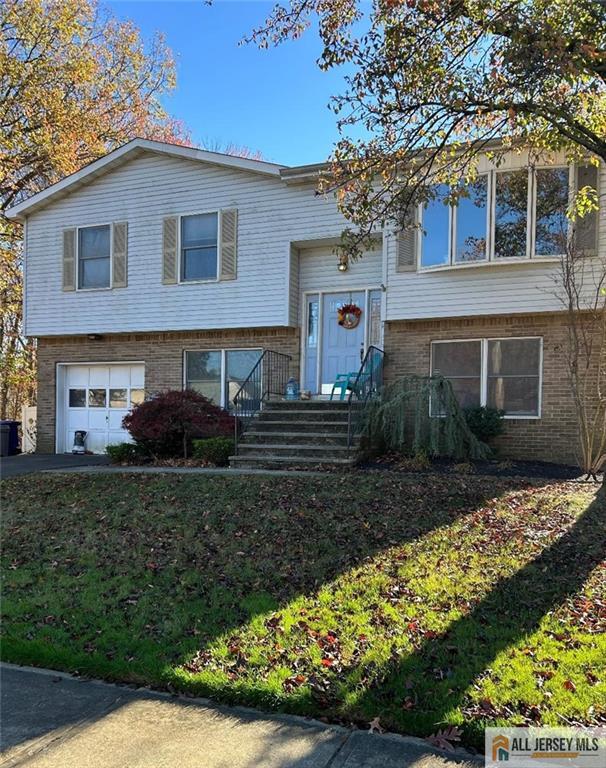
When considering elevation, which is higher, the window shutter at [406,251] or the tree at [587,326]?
the window shutter at [406,251]

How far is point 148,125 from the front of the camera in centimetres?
2405

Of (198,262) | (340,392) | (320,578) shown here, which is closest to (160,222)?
(198,262)

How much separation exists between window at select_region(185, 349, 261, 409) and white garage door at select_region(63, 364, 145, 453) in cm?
152

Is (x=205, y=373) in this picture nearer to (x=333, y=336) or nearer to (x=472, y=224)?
(x=333, y=336)

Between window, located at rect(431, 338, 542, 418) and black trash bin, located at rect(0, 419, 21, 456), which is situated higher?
window, located at rect(431, 338, 542, 418)

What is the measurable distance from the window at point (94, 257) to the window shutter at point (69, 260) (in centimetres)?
15

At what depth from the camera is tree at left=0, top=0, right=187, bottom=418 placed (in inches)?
763

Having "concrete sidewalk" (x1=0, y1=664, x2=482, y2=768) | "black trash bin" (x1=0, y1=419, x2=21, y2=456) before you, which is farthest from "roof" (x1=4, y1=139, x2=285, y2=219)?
"concrete sidewalk" (x1=0, y1=664, x2=482, y2=768)

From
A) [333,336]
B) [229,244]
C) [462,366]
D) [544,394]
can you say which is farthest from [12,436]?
[544,394]

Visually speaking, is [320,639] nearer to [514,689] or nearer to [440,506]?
[514,689]

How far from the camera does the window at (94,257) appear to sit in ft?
49.4

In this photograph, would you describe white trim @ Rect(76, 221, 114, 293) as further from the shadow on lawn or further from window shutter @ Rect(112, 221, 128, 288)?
the shadow on lawn

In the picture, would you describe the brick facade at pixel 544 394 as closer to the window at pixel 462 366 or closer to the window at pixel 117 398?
the window at pixel 462 366

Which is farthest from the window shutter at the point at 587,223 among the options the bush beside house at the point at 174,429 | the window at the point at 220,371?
the bush beside house at the point at 174,429
